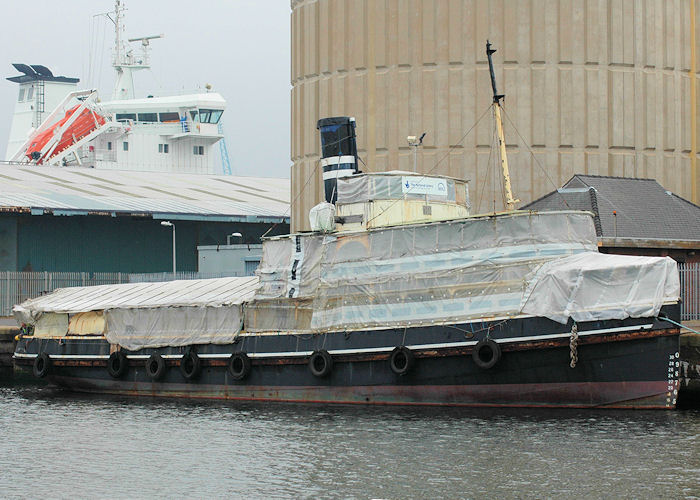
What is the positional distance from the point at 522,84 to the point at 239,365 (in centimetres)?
1613

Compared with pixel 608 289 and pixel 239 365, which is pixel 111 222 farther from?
pixel 608 289

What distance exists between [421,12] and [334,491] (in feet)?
85.4

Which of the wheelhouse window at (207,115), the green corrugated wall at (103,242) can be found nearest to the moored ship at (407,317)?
the green corrugated wall at (103,242)

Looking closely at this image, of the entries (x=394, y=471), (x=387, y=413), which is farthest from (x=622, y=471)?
(x=387, y=413)

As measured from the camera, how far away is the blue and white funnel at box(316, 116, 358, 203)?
34562mm

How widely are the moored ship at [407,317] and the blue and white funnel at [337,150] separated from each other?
0.18 feet

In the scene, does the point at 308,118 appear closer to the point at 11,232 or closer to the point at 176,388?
the point at 176,388

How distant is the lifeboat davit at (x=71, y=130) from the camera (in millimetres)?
97250

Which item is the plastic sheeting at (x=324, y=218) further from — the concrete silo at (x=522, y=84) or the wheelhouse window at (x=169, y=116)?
the wheelhouse window at (x=169, y=116)

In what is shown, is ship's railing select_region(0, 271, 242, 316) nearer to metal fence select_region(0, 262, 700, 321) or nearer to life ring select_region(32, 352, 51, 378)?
metal fence select_region(0, 262, 700, 321)

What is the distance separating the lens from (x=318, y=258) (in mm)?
32312

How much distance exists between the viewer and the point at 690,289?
119 feet

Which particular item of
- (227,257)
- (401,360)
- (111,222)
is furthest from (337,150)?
(111,222)

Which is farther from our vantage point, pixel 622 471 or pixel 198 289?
pixel 198 289
